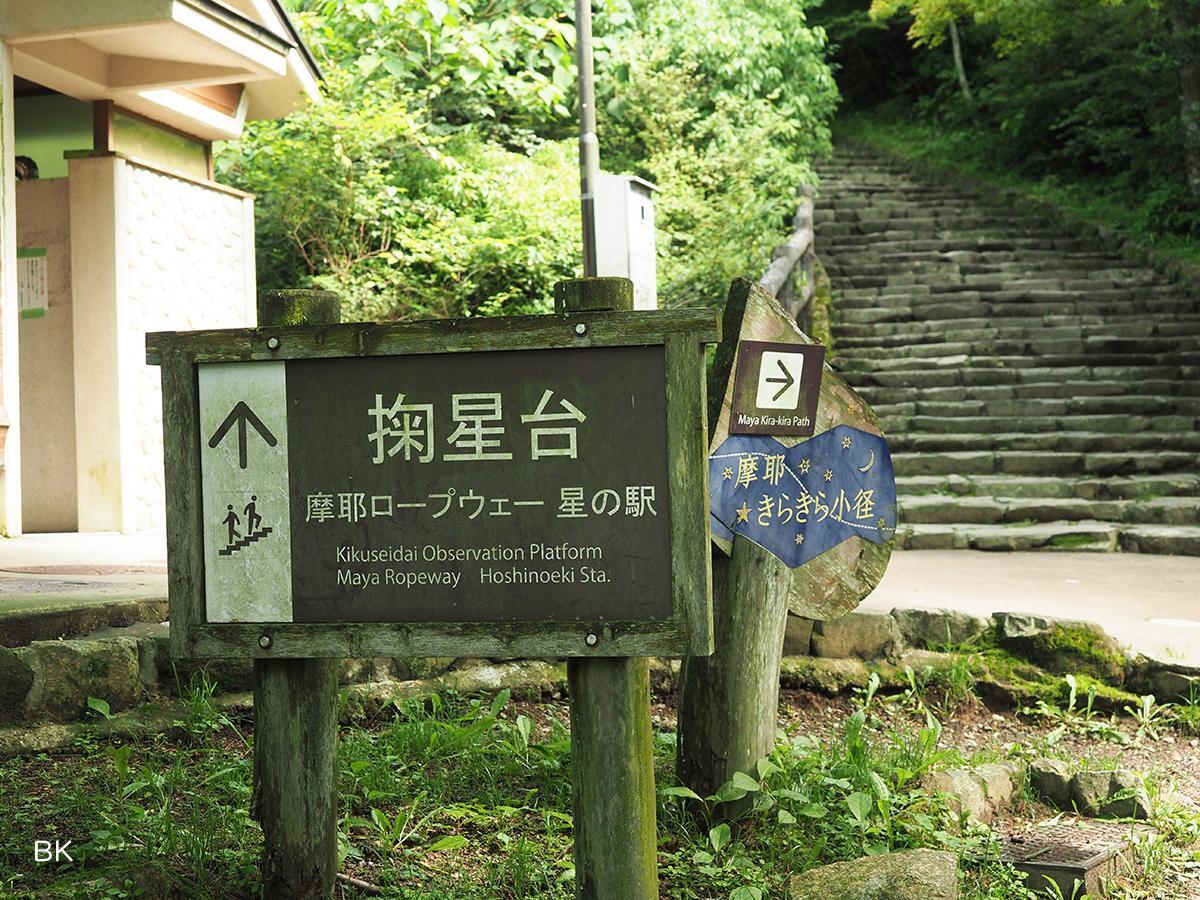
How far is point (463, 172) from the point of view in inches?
550

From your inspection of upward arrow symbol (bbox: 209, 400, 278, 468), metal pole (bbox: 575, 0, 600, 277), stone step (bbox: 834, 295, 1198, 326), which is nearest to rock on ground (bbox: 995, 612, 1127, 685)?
upward arrow symbol (bbox: 209, 400, 278, 468)

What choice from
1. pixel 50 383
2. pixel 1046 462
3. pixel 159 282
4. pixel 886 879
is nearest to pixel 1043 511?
pixel 1046 462

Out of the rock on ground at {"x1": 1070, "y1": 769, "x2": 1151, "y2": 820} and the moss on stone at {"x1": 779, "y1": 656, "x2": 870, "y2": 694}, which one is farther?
the moss on stone at {"x1": 779, "y1": 656, "x2": 870, "y2": 694}

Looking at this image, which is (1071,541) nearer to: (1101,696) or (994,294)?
(1101,696)

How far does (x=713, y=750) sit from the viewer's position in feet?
12.6

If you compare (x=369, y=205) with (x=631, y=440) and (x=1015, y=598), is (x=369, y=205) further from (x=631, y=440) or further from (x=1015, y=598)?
(x=631, y=440)

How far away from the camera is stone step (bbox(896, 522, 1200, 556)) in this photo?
801cm

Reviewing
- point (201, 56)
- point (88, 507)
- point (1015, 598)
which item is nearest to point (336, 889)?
point (1015, 598)

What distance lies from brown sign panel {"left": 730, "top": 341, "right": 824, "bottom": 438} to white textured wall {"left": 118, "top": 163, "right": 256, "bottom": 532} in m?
5.28

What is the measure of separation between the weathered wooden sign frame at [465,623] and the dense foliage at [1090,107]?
13.4 m

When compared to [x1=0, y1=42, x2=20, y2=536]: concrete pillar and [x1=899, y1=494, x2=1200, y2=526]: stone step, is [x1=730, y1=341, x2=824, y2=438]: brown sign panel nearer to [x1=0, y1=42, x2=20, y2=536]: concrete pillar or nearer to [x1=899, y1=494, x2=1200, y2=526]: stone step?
[x1=0, y1=42, x2=20, y2=536]: concrete pillar

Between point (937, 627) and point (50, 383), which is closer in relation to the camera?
point (937, 627)

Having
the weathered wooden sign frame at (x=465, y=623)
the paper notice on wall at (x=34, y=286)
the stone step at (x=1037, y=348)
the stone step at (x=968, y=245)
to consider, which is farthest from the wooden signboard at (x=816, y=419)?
the stone step at (x=968, y=245)

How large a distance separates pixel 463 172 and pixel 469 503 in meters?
11.7
